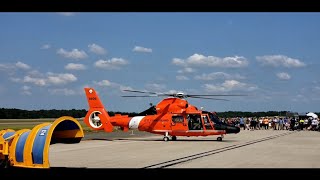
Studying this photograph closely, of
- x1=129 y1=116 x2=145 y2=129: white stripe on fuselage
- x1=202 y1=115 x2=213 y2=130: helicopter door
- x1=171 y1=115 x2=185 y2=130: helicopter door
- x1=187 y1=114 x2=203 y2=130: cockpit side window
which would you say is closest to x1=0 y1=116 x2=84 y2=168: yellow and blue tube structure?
x1=202 y1=115 x2=213 y2=130: helicopter door

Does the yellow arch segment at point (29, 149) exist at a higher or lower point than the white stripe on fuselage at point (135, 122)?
lower

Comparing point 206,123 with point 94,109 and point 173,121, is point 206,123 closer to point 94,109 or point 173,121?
point 173,121

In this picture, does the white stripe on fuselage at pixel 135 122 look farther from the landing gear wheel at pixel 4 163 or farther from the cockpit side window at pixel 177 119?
the landing gear wheel at pixel 4 163

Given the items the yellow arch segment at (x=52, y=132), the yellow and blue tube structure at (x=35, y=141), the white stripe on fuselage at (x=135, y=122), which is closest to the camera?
the yellow arch segment at (x=52, y=132)

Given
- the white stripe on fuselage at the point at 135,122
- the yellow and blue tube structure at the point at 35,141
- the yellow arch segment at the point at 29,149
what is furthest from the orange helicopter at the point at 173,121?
the yellow arch segment at the point at 29,149

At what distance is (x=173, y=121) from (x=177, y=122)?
1.00 feet

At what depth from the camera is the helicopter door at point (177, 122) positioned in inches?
1092

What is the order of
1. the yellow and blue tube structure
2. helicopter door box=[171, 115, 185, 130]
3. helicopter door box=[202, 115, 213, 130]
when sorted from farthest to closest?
helicopter door box=[171, 115, 185, 130] < helicopter door box=[202, 115, 213, 130] < the yellow and blue tube structure

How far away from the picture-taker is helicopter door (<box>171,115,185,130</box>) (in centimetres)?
2773

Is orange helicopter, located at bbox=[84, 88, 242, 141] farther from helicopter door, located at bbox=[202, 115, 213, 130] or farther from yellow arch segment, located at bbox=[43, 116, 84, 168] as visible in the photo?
yellow arch segment, located at bbox=[43, 116, 84, 168]

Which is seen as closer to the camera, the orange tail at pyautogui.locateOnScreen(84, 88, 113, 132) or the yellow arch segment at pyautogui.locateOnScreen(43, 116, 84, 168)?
the yellow arch segment at pyautogui.locateOnScreen(43, 116, 84, 168)
